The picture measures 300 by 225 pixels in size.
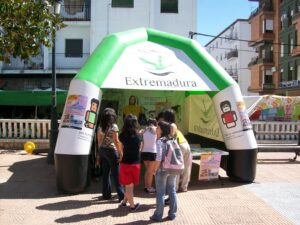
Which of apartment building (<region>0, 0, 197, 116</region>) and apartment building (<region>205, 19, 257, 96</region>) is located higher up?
apartment building (<region>205, 19, 257, 96</region>)

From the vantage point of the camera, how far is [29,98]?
16.2 m

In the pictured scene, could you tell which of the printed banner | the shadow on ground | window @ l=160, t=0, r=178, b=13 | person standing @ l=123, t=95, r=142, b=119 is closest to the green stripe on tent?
the printed banner

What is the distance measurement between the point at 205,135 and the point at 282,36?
3777 cm

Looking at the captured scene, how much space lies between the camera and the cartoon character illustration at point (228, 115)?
9320 mm

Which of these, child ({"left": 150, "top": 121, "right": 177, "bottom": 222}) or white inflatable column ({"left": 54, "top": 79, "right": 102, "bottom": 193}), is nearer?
child ({"left": 150, "top": 121, "right": 177, "bottom": 222})

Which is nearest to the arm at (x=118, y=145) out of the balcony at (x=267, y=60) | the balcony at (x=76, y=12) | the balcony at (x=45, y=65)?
the balcony at (x=45, y=65)

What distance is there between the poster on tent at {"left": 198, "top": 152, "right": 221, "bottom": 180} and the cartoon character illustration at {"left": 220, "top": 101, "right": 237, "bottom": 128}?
711 millimetres

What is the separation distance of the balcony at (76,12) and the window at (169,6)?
14.6ft

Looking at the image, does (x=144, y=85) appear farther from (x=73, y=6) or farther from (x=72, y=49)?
(x=73, y=6)

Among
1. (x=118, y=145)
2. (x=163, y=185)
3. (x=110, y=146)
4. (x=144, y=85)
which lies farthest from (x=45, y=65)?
(x=163, y=185)

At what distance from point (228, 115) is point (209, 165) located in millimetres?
1159

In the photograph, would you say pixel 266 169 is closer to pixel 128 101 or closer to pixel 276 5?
pixel 128 101

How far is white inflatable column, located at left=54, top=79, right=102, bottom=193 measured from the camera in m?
8.24

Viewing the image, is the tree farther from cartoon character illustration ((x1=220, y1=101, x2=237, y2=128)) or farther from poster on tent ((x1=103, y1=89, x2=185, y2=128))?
poster on tent ((x1=103, y1=89, x2=185, y2=128))
